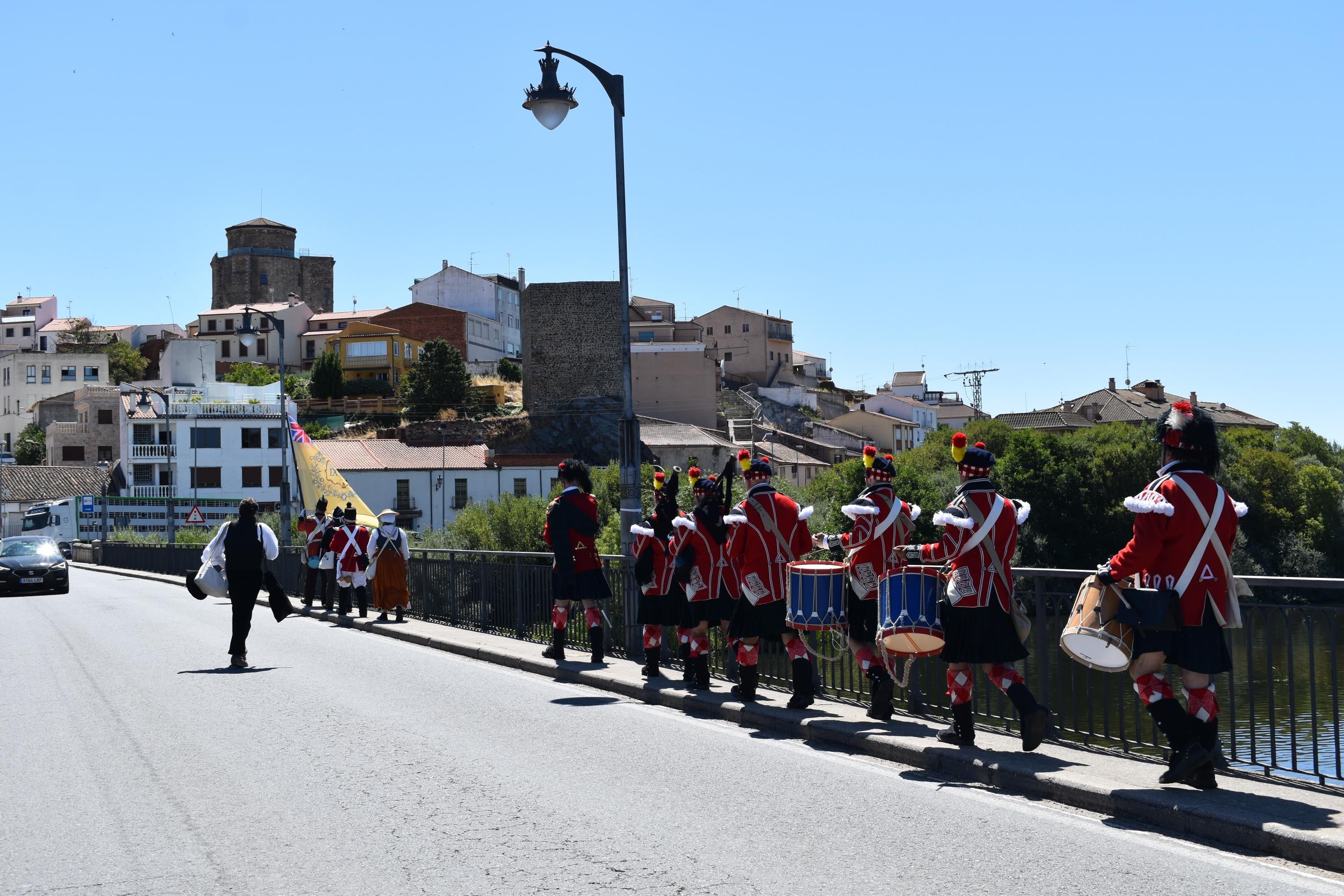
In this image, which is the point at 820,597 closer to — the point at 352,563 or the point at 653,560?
the point at 653,560

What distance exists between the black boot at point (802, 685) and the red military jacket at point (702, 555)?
4.41 ft

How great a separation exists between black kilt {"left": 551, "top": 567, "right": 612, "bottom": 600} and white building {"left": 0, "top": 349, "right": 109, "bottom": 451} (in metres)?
116

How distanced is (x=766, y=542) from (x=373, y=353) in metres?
107

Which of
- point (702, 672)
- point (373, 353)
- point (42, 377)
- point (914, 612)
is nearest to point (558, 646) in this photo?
point (702, 672)

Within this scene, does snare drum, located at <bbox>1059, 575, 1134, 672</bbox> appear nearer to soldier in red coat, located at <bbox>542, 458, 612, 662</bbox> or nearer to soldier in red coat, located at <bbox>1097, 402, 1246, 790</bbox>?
soldier in red coat, located at <bbox>1097, 402, 1246, 790</bbox>

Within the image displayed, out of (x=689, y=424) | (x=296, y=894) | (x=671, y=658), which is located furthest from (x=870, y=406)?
(x=296, y=894)

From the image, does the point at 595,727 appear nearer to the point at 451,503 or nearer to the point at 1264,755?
the point at 1264,755

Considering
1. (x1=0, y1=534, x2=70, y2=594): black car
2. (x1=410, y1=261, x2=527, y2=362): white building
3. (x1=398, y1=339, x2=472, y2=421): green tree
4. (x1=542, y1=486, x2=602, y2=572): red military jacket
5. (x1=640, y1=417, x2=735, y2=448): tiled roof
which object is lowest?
(x1=0, y1=534, x2=70, y2=594): black car

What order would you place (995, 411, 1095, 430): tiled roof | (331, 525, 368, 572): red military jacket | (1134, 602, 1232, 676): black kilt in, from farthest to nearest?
(995, 411, 1095, 430): tiled roof, (331, 525, 368, 572): red military jacket, (1134, 602, 1232, 676): black kilt

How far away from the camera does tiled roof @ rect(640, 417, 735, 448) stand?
89688mm

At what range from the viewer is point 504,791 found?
24.9ft

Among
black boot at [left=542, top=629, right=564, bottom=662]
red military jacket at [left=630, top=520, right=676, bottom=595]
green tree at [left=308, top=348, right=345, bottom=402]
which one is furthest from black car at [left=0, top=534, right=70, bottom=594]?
green tree at [left=308, top=348, right=345, bottom=402]

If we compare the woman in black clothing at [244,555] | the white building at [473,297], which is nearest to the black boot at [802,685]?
the woman in black clothing at [244,555]

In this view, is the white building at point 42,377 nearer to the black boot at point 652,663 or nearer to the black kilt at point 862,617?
the black boot at point 652,663
